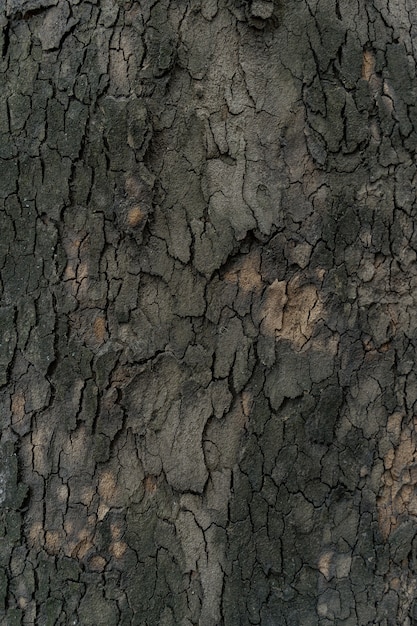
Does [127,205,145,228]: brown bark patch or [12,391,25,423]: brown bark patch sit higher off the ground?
[127,205,145,228]: brown bark patch

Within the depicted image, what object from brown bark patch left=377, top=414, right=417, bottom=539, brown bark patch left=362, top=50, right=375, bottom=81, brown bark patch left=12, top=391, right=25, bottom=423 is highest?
brown bark patch left=362, top=50, right=375, bottom=81

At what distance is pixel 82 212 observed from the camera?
1.58 meters

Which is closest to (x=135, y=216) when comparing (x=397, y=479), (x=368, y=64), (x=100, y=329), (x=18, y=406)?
(x=100, y=329)

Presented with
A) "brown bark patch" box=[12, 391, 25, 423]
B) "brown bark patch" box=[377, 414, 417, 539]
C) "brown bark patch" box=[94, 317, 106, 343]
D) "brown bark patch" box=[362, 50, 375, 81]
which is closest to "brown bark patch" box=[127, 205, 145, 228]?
"brown bark patch" box=[94, 317, 106, 343]

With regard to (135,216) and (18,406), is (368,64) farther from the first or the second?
(18,406)

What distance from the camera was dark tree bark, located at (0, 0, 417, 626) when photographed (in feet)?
5.07

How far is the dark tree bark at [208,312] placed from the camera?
154 centimetres

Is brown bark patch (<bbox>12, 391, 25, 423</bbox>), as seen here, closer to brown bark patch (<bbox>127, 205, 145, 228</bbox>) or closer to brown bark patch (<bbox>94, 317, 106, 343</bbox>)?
brown bark patch (<bbox>94, 317, 106, 343</bbox>)

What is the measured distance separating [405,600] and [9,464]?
1.06 m

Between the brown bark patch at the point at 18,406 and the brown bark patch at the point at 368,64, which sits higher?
the brown bark patch at the point at 368,64

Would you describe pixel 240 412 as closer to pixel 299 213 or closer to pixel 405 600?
pixel 299 213

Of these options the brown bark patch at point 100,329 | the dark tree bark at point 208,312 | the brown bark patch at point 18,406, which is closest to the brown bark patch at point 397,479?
the dark tree bark at point 208,312

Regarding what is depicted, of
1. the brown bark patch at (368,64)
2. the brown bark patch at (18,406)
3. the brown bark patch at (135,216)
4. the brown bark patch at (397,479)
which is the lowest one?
the brown bark patch at (18,406)

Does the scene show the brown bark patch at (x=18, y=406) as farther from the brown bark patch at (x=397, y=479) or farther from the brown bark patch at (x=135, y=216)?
the brown bark patch at (x=397, y=479)
